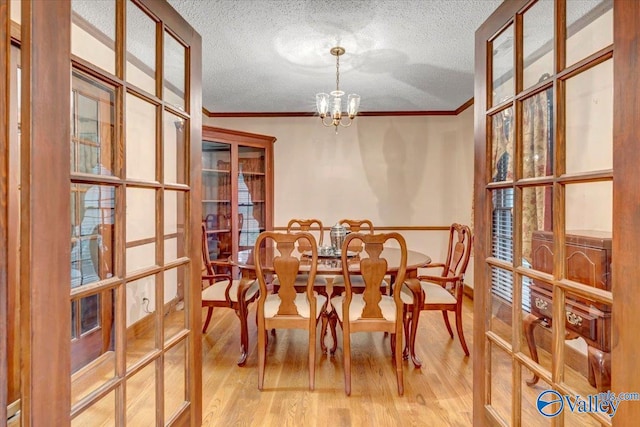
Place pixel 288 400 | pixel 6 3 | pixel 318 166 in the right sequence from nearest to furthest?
Result: 1. pixel 6 3
2. pixel 288 400
3. pixel 318 166

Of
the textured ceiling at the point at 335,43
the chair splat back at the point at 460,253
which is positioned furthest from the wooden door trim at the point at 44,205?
the chair splat back at the point at 460,253

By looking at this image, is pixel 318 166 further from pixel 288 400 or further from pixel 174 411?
pixel 174 411

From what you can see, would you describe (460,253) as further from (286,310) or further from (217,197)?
(217,197)

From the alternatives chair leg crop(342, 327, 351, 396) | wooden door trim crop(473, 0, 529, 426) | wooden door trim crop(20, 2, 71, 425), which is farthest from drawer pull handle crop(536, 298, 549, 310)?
wooden door trim crop(20, 2, 71, 425)

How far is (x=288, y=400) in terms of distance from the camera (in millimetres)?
2020

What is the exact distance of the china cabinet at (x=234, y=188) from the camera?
13.3ft

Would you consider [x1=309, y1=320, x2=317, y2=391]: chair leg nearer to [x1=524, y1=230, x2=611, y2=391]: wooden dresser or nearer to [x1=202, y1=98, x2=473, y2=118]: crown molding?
[x1=524, y1=230, x2=611, y2=391]: wooden dresser

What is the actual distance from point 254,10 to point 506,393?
244 cm

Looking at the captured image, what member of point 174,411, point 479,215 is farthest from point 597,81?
point 174,411

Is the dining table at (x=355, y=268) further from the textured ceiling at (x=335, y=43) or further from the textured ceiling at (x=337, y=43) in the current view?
the textured ceiling at (x=337, y=43)

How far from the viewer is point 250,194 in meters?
4.38

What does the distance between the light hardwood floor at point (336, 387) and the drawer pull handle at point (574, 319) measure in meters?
1.10

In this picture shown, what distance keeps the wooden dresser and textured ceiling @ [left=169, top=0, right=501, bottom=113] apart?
1.76 m

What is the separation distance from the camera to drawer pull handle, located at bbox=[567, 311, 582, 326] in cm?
101
